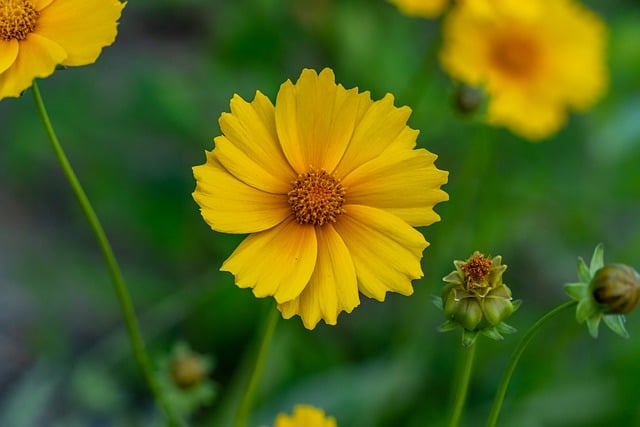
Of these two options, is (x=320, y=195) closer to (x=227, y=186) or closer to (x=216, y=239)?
(x=227, y=186)

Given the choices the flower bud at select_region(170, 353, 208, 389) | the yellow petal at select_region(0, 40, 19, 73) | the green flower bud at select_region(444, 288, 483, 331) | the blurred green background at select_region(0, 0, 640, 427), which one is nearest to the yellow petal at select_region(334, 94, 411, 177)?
the green flower bud at select_region(444, 288, 483, 331)

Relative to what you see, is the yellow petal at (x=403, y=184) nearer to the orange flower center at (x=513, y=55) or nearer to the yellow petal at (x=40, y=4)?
the yellow petal at (x=40, y=4)

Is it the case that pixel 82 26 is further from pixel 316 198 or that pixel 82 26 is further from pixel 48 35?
pixel 316 198

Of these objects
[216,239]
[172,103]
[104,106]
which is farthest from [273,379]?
[104,106]

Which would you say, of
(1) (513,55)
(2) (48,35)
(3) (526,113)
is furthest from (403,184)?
(1) (513,55)

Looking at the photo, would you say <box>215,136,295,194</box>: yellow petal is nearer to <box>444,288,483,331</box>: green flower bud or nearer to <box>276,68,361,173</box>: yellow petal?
<box>276,68,361,173</box>: yellow petal
